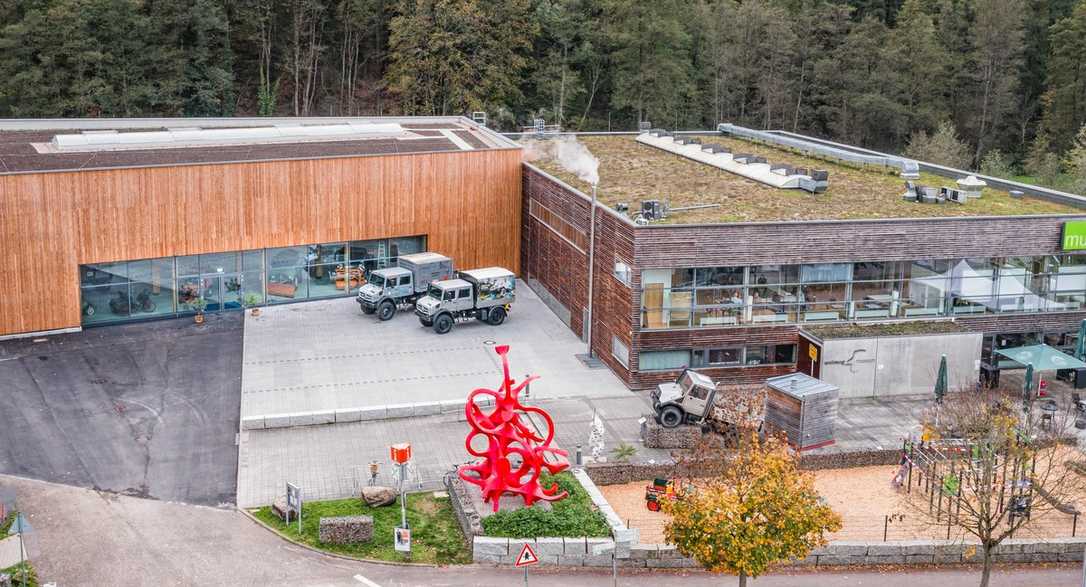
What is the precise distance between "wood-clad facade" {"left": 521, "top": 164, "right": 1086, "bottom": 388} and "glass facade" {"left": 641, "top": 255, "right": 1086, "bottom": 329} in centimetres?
33

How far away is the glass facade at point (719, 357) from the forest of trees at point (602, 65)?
35.3 metres

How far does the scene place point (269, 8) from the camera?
7281 cm

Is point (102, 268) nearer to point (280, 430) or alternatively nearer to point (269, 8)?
point (280, 430)

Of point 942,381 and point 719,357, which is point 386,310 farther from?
point 942,381

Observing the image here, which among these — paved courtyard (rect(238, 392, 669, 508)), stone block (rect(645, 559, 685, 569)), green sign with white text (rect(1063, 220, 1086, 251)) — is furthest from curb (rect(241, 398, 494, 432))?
green sign with white text (rect(1063, 220, 1086, 251))

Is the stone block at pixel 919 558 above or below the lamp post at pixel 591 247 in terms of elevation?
below

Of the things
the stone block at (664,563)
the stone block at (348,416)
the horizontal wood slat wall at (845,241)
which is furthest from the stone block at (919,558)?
the stone block at (348,416)

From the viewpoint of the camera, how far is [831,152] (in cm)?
4750

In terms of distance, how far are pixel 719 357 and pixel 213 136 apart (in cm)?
2198

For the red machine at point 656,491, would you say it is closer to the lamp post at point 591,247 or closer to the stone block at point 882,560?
the stone block at point 882,560

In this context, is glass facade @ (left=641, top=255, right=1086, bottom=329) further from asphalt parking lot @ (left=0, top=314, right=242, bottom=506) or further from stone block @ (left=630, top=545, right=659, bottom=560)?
asphalt parking lot @ (left=0, top=314, right=242, bottom=506)

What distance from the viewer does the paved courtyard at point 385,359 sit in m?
33.7

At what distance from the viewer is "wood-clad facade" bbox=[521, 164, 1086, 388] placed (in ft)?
111

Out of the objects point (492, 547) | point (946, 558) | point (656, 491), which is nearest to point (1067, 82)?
point (946, 558)
